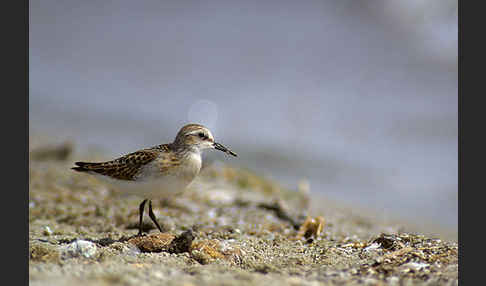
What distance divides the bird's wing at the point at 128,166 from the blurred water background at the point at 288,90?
377 centimetres

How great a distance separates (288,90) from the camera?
12.5 m

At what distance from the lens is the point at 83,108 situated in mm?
12938

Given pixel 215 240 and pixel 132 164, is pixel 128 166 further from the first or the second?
pixel 215 240

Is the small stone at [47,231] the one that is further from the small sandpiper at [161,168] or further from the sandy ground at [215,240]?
the small sandpiper at [161,168]

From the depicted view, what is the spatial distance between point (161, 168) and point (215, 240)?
0.83 metres

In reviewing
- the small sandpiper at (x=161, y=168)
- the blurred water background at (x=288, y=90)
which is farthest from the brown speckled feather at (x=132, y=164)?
the blurred water background at (x=288, y=90)

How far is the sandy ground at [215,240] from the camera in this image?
365 centimetres

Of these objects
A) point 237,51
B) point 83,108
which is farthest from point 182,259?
point 237,51

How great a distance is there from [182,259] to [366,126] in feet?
25.4

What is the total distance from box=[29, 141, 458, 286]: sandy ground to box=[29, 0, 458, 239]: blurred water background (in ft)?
5.47

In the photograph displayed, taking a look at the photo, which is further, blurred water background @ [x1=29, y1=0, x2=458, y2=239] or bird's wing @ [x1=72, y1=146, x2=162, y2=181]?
blurred water background @ [x1=29, y1=0, x2=458, y2=239]

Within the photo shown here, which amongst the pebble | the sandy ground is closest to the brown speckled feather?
the sandy ground

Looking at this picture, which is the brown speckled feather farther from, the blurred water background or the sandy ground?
the blurred water background

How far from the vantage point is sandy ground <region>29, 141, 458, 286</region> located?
365 centimetres
